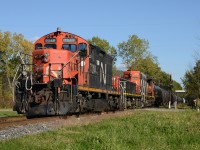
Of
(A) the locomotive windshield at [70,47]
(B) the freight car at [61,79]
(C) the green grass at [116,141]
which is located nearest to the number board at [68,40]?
(B) the freight car at [61,79]

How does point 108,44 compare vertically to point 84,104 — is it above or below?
above

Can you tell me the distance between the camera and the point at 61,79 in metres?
15.5

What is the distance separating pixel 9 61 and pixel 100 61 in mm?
37951

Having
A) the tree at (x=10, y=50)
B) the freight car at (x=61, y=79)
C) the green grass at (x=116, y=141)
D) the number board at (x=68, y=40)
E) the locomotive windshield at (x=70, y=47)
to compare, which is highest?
the tree at (x=10, y=50)

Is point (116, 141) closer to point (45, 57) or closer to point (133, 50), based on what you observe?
point (45, 57)

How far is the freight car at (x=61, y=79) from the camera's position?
605 inches

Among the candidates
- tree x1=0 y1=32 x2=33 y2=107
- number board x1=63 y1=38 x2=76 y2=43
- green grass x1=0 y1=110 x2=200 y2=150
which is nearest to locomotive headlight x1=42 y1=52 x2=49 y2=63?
number board x1=63 y1=38 x2=76 y2=43

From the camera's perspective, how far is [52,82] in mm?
15578

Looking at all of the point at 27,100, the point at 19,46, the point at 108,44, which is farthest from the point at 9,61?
the point at 27,100

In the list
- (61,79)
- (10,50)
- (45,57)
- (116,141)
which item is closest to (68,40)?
(45,57)

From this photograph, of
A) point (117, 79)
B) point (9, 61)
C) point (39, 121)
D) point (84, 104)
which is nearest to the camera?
point (39, 121)

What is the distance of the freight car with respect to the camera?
15359 mm

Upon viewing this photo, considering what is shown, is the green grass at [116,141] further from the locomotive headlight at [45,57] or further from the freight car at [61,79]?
the locomotive headlight at [45,57]

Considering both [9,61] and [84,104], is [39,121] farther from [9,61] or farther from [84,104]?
[9,61]
